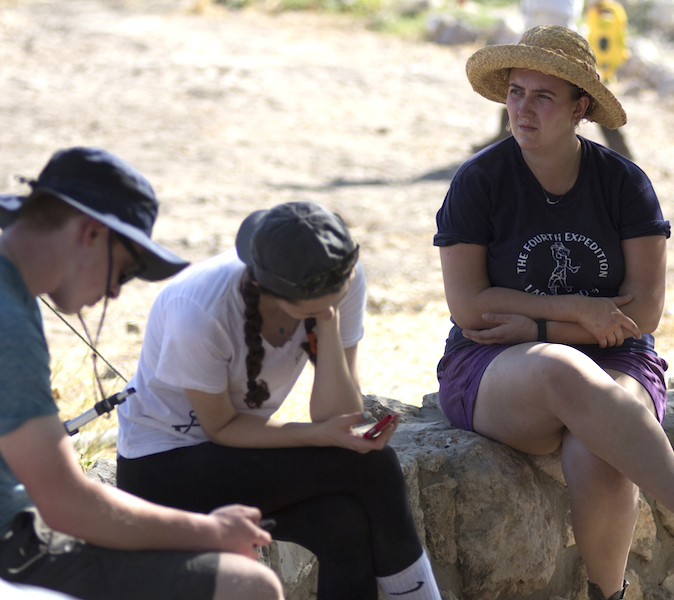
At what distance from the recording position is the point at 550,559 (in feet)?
8.93

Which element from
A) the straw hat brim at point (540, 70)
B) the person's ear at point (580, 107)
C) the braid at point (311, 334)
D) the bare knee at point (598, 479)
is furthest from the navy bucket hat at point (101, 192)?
the person's ear at point (580, 107)

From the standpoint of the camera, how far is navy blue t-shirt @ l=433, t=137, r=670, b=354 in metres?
2.65

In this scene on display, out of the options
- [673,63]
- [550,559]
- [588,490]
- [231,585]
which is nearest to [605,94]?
[588,490]

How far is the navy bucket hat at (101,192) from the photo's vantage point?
5.17 ft

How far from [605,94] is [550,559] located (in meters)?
1.55

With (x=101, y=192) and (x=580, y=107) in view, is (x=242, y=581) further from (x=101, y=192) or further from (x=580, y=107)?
(x=580, y=107)

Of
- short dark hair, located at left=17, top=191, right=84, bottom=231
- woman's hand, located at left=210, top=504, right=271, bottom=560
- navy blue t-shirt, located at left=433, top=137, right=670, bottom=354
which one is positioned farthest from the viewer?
navy blue t-shirt, located at left=433, top=137, right=670, bottom=354

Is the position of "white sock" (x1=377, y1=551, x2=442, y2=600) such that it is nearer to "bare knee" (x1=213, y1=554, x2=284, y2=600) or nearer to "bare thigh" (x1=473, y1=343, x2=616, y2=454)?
"bare knee" (x1=213, y1=554, x2=284, y2=600)

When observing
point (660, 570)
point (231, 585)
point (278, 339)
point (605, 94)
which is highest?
point (605, 94)

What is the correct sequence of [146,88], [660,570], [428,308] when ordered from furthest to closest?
[146,88] → [428,308] → [660,570]

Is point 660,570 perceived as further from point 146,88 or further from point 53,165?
point 146,88

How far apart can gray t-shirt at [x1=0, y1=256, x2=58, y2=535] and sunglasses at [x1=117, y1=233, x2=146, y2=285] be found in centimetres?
20

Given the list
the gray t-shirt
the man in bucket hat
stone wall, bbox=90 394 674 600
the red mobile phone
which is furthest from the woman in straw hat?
the gray t-shirt

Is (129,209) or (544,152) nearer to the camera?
(129,209)
